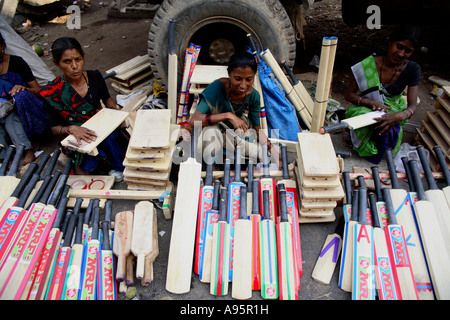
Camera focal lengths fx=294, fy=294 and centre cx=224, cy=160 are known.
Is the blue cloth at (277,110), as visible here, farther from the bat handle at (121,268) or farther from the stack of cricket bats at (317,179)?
the bat handle at (121,268)

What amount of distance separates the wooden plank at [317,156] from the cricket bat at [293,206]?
221mm

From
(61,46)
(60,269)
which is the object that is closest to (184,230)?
(60,269)

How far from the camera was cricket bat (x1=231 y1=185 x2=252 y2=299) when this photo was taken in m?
1.98

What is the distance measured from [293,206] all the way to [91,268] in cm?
159

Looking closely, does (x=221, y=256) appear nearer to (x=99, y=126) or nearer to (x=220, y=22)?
(x=99, y=126)

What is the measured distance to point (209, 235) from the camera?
2.23 metres

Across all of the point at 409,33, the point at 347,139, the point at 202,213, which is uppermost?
the point at 409,33

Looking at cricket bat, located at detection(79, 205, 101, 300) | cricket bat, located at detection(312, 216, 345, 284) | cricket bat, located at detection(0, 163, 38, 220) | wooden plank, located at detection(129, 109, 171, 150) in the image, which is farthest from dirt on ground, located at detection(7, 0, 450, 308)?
cricket bat, located at detection(0, 163, 38, 220)

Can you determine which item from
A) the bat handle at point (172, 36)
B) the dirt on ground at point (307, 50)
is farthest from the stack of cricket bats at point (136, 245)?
the bat handle at point (172, 36)

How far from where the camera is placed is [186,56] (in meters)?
3.53

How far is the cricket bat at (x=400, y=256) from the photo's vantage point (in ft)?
6.27

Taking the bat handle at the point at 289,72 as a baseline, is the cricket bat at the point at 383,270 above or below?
below

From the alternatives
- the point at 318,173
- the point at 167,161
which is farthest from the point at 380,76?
the point at 167,161

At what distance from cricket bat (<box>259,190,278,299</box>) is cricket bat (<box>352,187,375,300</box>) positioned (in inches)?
21.0
